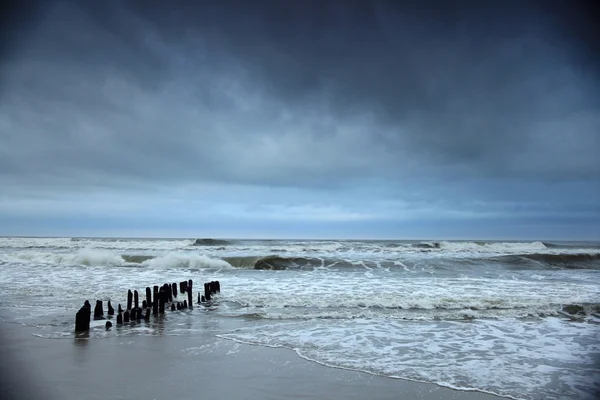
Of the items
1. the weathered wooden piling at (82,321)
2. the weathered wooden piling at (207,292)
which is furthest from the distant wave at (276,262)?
the weathered wooden piling at (82,321)

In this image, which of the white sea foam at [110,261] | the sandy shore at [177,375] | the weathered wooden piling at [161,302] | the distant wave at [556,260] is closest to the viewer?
the sandy shore at [177,375]

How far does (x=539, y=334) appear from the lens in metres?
8.55

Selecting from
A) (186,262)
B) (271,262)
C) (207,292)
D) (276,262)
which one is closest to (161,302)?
(207,292)

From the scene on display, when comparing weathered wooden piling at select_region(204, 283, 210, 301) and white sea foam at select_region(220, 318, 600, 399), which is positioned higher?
weathered wooden piling at select_region(204, 283, 210, 301)

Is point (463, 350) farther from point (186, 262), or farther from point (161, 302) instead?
point (186, 262)

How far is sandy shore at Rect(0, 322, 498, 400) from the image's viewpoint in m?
4.98

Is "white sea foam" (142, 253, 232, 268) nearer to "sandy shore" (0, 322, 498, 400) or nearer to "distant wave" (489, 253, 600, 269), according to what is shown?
"sandy shore" (0, 322, 498, 400)

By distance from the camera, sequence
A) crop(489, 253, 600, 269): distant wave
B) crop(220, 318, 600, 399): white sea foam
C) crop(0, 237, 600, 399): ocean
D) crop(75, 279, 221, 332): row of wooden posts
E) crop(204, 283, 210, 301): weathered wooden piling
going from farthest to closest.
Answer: crop(489, 253, 600, 269): distant wave, crop(204, 283, 210, 301): weathered wooden piling, crop(75, 279, 221, 332): row of wooden posts, crop(0, 237, 600, 399): ocean, crop(220, 318, 600, 399): white sea foam

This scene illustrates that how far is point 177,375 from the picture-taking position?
5609mm

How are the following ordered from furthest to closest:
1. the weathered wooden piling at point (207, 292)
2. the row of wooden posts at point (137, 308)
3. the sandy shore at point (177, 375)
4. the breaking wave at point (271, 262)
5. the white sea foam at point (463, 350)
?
the breaking wave at point (271, 262)
the weathered wooden piling at point (207, 292)
the row of wooden posts at point (137, 308)
the white sea foam at point (463, 350)
the sandy shore at point (177, 375)

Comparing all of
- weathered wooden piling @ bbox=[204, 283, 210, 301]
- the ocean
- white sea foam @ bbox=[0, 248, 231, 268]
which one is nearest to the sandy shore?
the ocean

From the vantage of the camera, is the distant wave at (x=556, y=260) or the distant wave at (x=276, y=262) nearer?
the distant wave at (x=276, y=262)

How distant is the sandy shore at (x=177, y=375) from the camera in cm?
498

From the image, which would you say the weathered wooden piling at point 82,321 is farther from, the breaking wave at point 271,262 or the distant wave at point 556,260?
the distant wave at point 556,260
